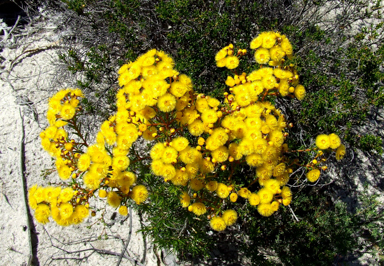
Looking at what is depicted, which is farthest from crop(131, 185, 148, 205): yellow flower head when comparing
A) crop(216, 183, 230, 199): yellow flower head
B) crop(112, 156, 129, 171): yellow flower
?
crop(216, 183, 230, 199): yellow flower head

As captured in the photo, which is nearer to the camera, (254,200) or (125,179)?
(125,179)

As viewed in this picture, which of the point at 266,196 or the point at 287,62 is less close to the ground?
the point at 287,62

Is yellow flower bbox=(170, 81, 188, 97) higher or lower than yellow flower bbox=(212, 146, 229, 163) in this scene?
higher

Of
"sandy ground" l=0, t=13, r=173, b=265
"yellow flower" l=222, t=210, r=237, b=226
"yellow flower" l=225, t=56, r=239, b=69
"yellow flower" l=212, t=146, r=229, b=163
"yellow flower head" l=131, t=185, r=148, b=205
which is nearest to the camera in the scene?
"yellow flower" l=212, t=146, r=229, b=163

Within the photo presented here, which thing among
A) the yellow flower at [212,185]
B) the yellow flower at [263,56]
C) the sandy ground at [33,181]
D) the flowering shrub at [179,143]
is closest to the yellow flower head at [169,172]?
the flowering shrub at [179,143]

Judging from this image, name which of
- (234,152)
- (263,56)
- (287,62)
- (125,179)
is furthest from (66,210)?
(287,62)

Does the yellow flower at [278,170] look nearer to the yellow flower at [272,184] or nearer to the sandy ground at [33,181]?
the yellow flower at [272,184]

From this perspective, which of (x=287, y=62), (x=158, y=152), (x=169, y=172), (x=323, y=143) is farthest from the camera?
(x=287, y=62)

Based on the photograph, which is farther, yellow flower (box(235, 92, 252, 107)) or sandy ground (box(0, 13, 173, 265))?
sandy ground (box(0, 13, 173, 265))

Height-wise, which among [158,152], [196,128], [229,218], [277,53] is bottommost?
[229,218]

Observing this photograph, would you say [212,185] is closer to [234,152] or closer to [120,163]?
[234,152]

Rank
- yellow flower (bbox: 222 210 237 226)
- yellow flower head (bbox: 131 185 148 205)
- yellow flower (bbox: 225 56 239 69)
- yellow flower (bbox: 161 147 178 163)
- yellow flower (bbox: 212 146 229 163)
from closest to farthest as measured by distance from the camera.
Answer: yellow flower (bbox: 161 147 178 163)
yellow flower (bbox: 212 146 229 163)
yellow flower head (bbox: 131 185 148 205)
yellow flower (bbox: 222 210 237 226)
yellow flower (bbox: 225 56 239 69)

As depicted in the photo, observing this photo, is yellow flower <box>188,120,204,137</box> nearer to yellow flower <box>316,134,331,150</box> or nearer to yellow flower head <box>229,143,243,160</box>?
yellow flower head <box>229,143,243,160</box>
